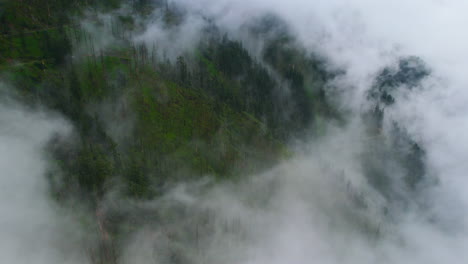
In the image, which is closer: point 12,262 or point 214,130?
point 12,262

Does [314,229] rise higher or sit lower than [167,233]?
lower

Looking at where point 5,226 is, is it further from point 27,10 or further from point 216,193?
point 27,10

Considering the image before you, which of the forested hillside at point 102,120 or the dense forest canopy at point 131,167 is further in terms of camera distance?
the forested hillside at point 102,120

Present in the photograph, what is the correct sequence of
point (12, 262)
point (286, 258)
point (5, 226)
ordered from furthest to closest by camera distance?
point (286, 258)
point (5, 226)
point (12, 262)

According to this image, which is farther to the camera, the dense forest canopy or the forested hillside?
the forested hillside

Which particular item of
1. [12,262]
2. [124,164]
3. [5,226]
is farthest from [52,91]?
[12,262]

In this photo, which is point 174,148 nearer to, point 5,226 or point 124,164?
point 124,164

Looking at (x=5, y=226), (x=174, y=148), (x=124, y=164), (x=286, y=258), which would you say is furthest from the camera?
(x=174, y=148)

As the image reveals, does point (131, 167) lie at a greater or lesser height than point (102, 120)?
lesser

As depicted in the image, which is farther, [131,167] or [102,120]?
[102,120]

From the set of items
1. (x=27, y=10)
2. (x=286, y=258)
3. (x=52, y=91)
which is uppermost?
(x=27, y=10)
